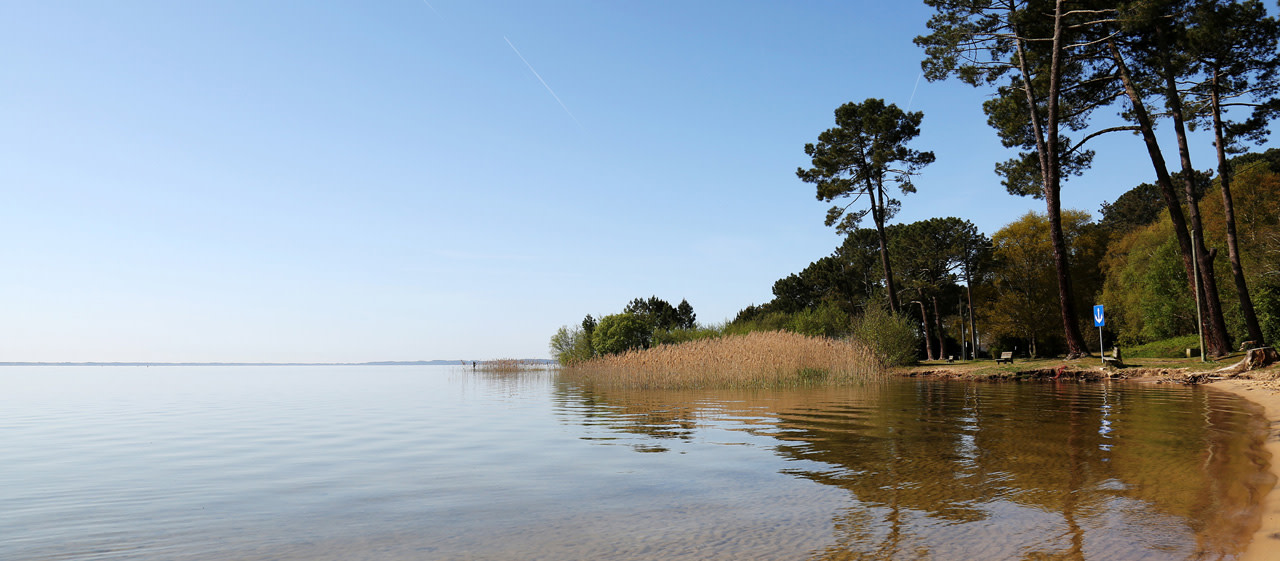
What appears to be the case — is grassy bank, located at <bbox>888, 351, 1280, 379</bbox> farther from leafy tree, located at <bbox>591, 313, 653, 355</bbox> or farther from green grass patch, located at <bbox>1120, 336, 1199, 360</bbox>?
leafy tree, located at <bbox>591, 313, 653, 355</bbox>

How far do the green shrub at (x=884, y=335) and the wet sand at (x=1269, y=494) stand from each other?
13391 mm

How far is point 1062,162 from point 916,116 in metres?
10.3

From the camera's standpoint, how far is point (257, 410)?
58.5 ft

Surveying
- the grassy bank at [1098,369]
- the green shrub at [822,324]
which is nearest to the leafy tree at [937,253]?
the green shrub at [822,324]

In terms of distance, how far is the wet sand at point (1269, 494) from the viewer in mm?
3957

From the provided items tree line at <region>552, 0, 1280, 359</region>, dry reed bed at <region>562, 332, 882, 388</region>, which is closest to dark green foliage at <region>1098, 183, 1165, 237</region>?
tree line at <region>552, 0, 1280, 359</region>

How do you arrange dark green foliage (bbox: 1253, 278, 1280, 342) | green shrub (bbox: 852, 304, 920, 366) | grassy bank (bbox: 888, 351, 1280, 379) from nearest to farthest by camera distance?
1. grassy bank (bbox: 888, 351, 1280, 379)
2. dark green foliage (bbox: 1253, 278, 1280, 342)
3. green shrub (bbox: 852, 304, 920, 366)

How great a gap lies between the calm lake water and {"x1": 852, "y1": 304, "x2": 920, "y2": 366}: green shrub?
15.6m

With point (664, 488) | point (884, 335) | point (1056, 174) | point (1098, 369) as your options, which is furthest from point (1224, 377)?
point (664, 488)

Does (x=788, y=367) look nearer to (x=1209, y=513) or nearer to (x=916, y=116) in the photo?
(x=1209, y=513)

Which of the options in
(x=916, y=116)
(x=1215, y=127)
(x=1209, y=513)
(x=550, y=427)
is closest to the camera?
(x=1209, y=513)

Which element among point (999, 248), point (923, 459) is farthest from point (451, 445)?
point (999, 248)

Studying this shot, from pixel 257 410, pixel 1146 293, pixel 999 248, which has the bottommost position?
pixel 257 410

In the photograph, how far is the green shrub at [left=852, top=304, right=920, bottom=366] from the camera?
28.6 m
